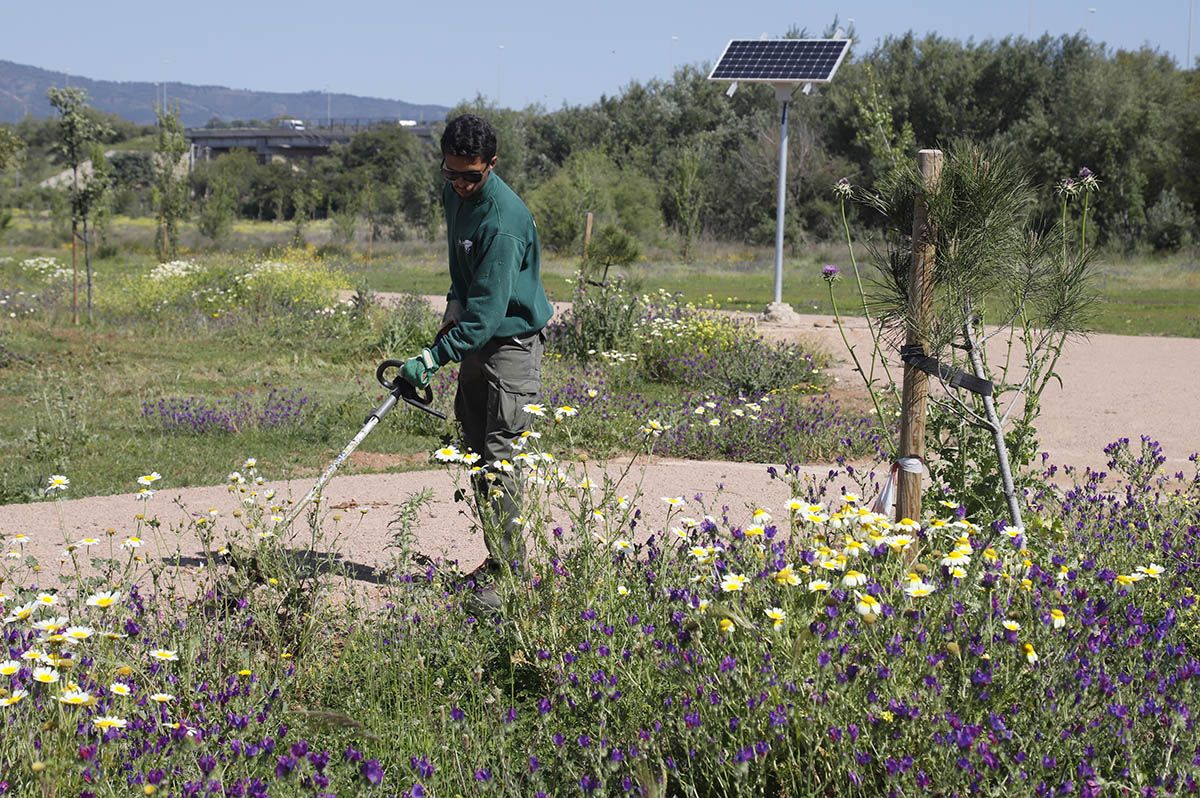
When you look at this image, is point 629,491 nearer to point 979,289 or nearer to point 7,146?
point 979,289

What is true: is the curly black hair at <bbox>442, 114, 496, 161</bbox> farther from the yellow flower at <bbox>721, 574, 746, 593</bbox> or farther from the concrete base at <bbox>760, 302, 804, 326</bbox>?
the concrete base at <bbox>760, 302, 804, 326</bbox>

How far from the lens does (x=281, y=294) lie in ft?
50.8

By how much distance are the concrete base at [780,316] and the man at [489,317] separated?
12.2 m

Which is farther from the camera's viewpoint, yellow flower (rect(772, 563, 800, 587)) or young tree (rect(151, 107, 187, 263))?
young tree (rect(151, 107, 187, 263))

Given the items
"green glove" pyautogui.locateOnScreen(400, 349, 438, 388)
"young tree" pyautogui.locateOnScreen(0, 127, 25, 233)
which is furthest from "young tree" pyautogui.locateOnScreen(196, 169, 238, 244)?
"green glove" pyautogui.locateOnScreen(400, 349, 438, 388)

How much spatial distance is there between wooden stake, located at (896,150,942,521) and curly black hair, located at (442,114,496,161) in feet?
4.83

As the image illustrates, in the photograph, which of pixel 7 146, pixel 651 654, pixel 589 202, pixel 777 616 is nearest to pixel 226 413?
pixel 651 654

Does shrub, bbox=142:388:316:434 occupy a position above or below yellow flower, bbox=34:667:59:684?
below

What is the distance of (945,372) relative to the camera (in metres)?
4.27

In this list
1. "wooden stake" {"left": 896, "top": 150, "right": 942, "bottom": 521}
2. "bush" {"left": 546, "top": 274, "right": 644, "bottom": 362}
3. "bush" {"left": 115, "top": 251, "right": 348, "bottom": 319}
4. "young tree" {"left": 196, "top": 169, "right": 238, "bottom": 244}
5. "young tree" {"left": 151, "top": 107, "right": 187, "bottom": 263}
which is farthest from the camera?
"young tree" {"left": 196, "top": 169, "right": 238, "bottom": 244}

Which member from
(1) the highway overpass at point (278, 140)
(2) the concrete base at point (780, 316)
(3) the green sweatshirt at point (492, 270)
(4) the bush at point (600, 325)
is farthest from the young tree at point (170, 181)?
(1) the highway overpass at point (278, 140)

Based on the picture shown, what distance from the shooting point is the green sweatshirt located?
426 centimetres

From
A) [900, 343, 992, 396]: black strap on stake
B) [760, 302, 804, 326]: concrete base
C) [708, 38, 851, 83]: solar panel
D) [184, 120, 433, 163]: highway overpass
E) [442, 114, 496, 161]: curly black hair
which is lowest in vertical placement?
[760, 302, 804, 326]: concrete base

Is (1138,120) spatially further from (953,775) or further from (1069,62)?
(953,775)
